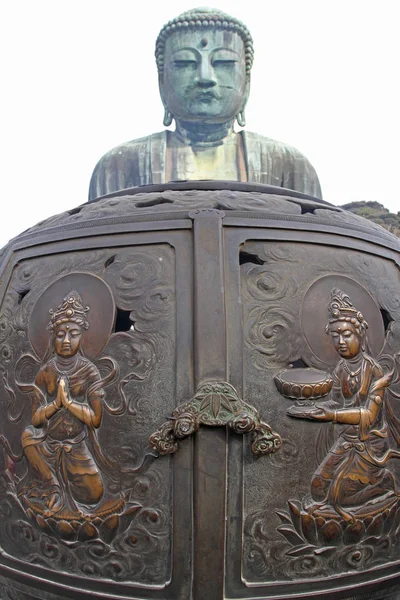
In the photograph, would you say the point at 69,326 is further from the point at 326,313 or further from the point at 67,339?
the point at 326,313

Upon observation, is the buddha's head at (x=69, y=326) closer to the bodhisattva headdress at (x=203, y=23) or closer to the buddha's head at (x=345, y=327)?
the buddha's head at (x=345, y=327)

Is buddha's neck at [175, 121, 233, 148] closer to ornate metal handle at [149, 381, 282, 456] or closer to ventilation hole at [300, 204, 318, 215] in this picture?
ventilation hole at [300, 204, 318, 215]

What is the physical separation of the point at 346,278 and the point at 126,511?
52.4 inches

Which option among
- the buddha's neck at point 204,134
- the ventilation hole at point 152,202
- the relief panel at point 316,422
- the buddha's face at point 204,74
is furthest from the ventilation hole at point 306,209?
the buddha's neck at point 204,134

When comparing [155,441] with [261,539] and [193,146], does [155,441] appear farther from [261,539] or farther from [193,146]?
[193,146]

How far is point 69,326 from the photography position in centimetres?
212

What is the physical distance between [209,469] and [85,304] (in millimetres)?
850

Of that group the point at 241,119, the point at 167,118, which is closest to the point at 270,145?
the point at 241,119

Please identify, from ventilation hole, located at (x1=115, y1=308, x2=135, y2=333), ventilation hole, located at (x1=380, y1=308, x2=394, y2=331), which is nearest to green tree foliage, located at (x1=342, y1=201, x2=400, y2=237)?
ventilation hole, located at (x1=380, y1=308, x2=394, y2=331)

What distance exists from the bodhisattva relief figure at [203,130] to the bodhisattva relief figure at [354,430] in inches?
171

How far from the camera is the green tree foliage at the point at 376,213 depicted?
36.7 ft

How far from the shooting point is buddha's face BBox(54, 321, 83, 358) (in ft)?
6.88

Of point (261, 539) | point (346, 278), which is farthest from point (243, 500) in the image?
point (346, 278)

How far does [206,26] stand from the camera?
5.81 metres
